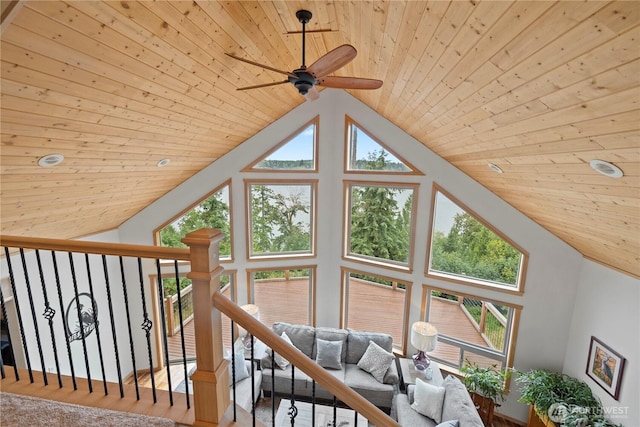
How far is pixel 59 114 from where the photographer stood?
215 centimetres

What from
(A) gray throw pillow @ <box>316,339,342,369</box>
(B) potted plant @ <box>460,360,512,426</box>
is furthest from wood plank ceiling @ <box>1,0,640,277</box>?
(A) gray throw pillow @ <box>316,339,342,369</box>

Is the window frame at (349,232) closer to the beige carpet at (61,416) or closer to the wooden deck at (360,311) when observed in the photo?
the wooden deck at (360,311)

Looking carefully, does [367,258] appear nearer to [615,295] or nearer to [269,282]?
[269,282]

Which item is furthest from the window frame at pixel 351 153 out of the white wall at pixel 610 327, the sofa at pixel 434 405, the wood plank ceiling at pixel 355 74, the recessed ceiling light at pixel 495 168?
the sofa at pixel 434 405

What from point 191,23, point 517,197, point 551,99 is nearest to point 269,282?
point 517,197

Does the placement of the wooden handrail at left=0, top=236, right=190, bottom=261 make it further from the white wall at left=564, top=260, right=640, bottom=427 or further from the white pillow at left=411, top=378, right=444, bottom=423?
the white wall at left=564, top=260, right=640, bottom=427

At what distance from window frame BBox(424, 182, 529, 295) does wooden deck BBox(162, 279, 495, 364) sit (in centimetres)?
49

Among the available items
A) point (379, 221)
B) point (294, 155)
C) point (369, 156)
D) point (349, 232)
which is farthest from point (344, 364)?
point (294, 155)

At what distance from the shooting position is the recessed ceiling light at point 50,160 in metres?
2.53

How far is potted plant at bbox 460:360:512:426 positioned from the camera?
4.49 m

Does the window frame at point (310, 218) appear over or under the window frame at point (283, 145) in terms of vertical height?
under

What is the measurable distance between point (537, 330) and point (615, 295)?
1242 millimetres

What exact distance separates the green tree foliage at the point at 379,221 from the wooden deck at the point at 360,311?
73 centimetres

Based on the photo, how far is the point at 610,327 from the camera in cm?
389
